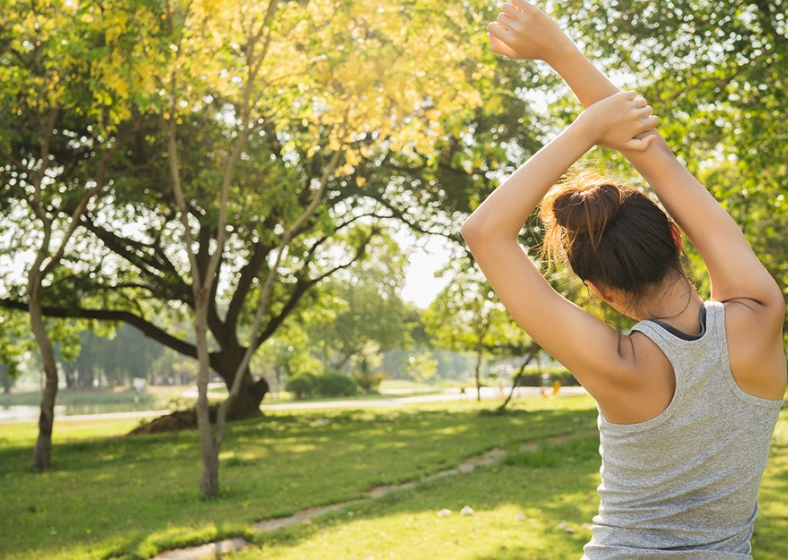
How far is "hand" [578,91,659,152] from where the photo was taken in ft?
5.04

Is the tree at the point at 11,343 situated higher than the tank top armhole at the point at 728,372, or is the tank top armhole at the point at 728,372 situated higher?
the tree at the point at 11,343

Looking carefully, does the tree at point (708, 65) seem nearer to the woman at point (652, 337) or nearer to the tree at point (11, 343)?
the woman at point (652, 337)

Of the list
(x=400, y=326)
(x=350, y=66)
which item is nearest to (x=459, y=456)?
(x=350, y=66)

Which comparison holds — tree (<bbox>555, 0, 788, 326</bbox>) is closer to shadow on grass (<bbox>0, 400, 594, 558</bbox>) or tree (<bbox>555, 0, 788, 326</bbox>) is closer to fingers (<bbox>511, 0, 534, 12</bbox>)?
shadow on grass (<bbox>0, 400, 594, 558</bbox>)

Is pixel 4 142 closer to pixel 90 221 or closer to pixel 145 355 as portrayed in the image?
pixel 90 221

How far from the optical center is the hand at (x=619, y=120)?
1536 mm

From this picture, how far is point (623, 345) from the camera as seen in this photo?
4.72ft

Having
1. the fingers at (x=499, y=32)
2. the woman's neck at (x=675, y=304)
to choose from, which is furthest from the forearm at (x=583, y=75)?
the woman's neck at (x=675, y=304)

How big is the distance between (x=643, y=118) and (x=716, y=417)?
610mm

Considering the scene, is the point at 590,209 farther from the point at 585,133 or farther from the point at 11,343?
the point at 11,343

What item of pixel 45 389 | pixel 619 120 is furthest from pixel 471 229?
pixel 45 389

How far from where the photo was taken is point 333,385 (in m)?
44.0

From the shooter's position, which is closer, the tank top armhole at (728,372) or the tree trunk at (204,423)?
the tank top armhole at (728,372)

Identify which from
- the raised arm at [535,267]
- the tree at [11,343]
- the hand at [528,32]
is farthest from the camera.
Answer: the tree at [11,343]
